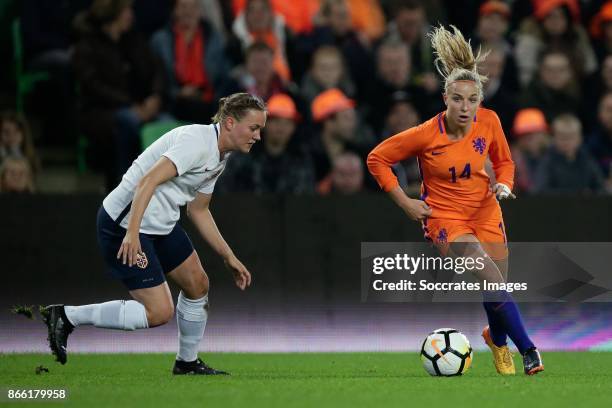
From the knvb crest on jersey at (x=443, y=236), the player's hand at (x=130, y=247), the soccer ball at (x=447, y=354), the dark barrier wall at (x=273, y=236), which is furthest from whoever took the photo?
the dark barrier wall at (x=273, y=236)

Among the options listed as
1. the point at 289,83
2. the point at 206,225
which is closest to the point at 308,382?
the point at 206,225

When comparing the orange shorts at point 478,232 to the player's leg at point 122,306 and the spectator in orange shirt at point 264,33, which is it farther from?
the spectator in orange shirt at point 264,33

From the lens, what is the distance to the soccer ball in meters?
8.62

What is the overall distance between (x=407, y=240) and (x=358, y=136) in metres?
2.27

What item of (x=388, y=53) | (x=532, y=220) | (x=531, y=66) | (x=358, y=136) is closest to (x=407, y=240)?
(x=532, y=220)

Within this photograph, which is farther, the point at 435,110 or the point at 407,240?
the point at 435,110

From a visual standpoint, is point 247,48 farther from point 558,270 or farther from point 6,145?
point 558,270

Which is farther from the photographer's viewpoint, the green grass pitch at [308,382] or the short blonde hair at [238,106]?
the short blonde hair at [238,106]

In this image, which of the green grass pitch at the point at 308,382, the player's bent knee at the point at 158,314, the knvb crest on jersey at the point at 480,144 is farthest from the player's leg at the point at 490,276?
the player's bent knee at the point at 158,314

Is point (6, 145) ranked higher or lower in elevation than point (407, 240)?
higher

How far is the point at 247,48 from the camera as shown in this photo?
13.9 metres

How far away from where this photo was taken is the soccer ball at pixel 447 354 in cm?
862

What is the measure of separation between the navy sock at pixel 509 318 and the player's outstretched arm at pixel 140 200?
87.7 inches

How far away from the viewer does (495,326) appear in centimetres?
888
